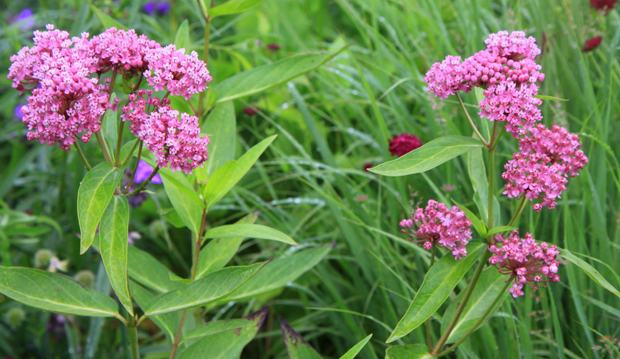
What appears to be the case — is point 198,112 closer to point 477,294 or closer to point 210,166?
point 210,166

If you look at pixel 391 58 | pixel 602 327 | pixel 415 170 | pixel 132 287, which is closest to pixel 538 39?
pixel 391 58

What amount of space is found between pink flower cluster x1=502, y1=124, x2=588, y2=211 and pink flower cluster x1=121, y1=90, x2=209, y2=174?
71cm

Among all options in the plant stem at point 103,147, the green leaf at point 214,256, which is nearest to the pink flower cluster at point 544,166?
the green leaf at point 214,256

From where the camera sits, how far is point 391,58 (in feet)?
7.64

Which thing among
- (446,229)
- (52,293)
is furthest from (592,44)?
(52,293)

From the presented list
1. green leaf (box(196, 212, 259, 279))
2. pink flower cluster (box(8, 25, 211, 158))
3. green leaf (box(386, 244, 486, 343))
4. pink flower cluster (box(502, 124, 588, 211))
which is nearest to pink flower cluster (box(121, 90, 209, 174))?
pink flower cluster (box(8, 25, 211, 158))

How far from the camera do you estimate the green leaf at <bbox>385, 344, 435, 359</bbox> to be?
1182mm

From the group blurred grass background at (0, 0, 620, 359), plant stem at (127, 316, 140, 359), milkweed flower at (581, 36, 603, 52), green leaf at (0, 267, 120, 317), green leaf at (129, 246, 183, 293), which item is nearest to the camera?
green leaf at (0, 267, 120, 317)

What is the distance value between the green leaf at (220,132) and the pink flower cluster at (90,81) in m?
0.45

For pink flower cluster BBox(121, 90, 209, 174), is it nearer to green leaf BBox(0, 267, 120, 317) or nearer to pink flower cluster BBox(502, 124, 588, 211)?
green leaf BBox(0, 267, 120, 317)

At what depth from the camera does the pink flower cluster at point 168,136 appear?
1044 millimetres

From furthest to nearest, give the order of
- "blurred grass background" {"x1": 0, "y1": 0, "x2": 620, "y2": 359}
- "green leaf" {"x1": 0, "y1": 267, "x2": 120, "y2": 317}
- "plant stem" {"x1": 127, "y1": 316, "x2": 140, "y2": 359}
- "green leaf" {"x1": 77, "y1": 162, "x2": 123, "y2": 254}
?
"blurred grass background" {"x1": 0, "y1": 0, "x2": 620, "y2": 359} < "plant stem" {"x1": 127, "y1": 316, "x2": 140, "y2": 359} < "green leaf" {"x1": 0, "y1": 267, "x2": 120, "y2": 317} < "green leaf" {"x1": 77, "y1": 162, "x2": 123, "y2": 254}

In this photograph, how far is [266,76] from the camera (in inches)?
→ 58.6

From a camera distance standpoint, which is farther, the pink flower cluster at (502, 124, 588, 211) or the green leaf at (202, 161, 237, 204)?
the green leaf at (202, 161, 237, 204)
